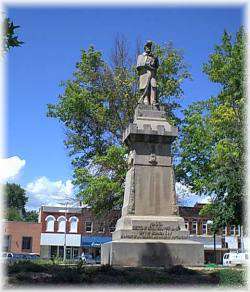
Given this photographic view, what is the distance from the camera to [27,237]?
64938 millimetres

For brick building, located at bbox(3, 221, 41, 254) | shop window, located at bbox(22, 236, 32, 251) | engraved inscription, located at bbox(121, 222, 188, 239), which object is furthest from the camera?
shop window, located at bbox(22, 236, 32, 251)

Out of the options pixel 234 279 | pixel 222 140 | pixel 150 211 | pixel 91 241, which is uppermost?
pixel 222 140

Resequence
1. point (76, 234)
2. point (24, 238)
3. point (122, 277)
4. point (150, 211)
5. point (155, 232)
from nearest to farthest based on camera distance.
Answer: point (122, 277) → point (155, 232) → point (150, 211) → point (76, 234) → point (24, 238)

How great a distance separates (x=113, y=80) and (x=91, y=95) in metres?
1.93

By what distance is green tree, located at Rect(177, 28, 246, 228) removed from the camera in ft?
79.9

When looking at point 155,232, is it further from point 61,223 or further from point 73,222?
point 61,223

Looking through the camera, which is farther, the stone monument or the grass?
the stone monument

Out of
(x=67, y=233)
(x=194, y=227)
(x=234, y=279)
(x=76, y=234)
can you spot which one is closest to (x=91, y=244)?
(x=76, y=234)

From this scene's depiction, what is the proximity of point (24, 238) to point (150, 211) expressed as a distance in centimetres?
5477

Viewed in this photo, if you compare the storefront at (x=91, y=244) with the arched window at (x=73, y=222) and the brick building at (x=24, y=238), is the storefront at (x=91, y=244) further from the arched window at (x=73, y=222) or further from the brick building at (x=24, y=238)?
the brick building at (x=24, y=238)

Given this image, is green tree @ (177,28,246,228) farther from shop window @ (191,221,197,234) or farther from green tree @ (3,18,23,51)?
shop window @ (191,221,197,234)

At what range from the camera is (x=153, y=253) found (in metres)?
12.8

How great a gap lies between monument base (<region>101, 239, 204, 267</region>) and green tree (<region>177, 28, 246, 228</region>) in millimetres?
11155

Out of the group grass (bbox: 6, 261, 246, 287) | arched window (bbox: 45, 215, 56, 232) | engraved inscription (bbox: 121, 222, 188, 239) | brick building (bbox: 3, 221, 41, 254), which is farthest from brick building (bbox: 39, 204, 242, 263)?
grass (bbox: 6, 261, 246, 287)
